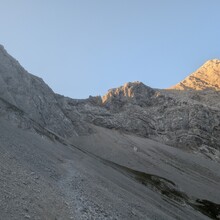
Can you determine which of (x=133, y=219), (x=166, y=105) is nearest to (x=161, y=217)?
(x=133, y=219)

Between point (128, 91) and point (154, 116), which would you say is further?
point (128, 91)

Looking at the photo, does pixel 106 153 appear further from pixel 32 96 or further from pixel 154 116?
pixel 154 116

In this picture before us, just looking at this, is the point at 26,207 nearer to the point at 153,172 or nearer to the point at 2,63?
the point at 153,172

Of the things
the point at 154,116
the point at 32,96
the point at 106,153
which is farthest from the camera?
the point at 154,116

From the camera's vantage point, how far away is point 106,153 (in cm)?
9019

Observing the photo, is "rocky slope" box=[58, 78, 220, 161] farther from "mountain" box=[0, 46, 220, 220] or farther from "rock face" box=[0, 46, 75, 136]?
"rock face" box=[0, 46, 75, 136]

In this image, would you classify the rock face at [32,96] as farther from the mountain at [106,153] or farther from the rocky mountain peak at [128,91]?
the rocky mountain peak at [128,91]

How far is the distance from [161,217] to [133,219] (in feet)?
21.9

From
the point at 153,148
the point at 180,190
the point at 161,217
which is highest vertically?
the point at 153,148

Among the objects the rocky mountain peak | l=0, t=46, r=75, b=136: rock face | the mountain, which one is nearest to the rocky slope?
the rocky mountain peak

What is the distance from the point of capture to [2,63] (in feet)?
322

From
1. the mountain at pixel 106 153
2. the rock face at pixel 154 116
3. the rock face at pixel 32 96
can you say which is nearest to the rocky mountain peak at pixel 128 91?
the rock face at pixel 154 116

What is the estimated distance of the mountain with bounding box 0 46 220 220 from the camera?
2697 centimetres

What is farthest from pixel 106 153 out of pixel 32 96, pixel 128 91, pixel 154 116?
pixel 128 91
